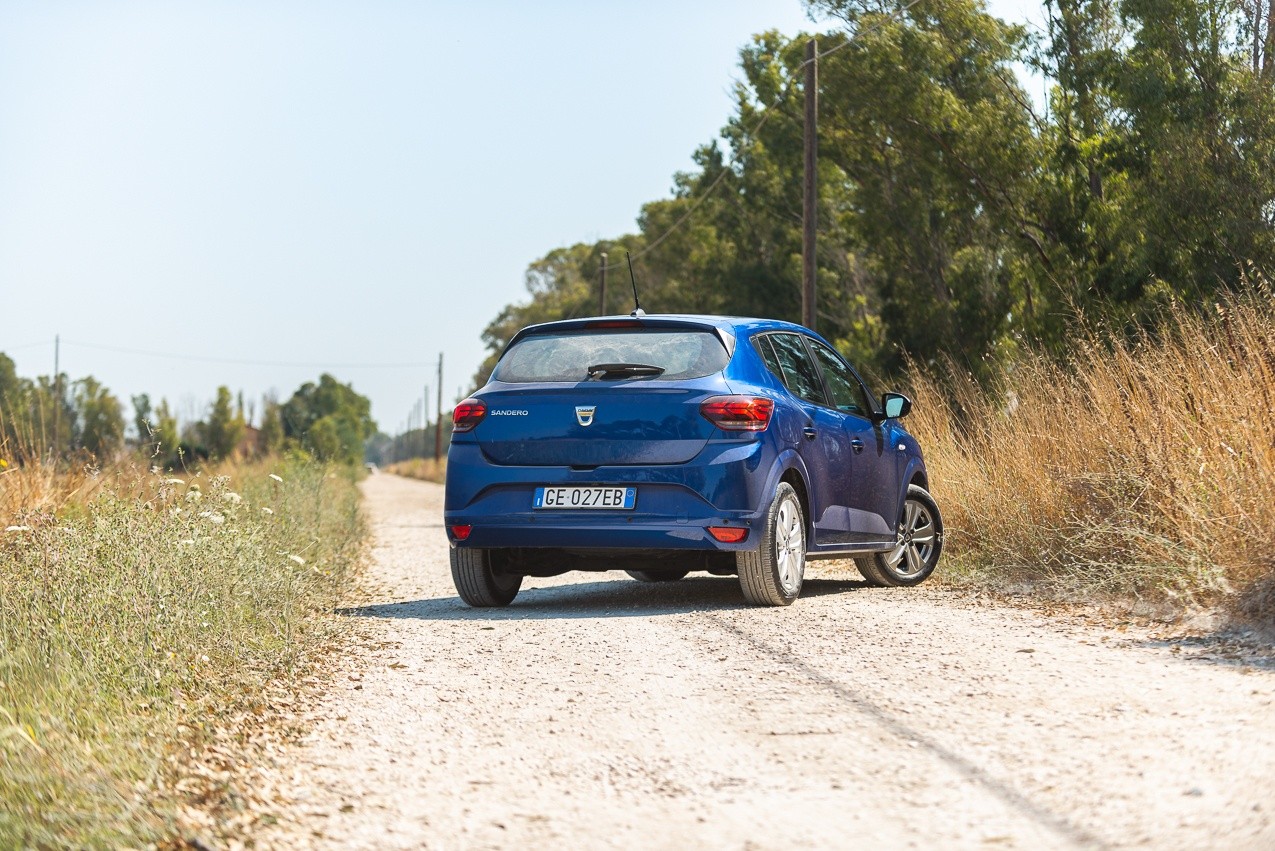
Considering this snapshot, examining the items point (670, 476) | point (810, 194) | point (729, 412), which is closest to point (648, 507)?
point (670, 476)

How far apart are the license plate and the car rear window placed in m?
0.70

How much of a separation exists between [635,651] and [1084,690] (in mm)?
2341

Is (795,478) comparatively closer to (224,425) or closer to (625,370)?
(625,370)

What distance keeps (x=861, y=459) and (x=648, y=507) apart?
7.29ft

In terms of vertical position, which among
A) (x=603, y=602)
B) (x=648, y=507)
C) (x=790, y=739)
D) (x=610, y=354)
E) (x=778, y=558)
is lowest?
(x=603, y=602)

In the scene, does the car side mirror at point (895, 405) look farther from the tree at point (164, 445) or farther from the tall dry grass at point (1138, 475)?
the tree at point (164, 445)

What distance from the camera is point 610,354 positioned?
926 cm

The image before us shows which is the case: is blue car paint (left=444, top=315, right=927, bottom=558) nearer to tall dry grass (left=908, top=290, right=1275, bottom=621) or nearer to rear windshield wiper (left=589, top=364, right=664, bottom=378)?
rear windshield wiper (left=589, top=364, right=664, bottom=378)

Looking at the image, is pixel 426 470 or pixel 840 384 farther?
pixel 426 470

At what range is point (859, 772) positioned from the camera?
16.0 ft

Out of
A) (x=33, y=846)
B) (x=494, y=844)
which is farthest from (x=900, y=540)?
(x=33, y=846)

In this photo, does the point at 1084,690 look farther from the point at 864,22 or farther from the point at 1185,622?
the point at 864,22

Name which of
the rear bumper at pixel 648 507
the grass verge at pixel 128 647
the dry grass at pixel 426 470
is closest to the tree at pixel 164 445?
the grass verge at pixel 128 647

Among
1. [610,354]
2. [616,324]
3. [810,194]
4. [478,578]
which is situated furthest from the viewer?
[810,194]
